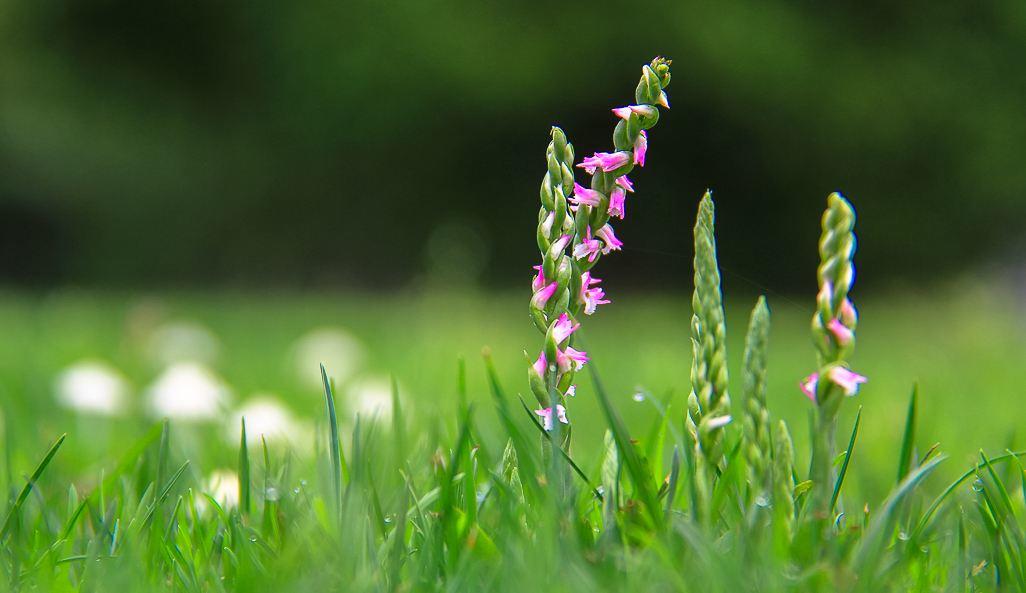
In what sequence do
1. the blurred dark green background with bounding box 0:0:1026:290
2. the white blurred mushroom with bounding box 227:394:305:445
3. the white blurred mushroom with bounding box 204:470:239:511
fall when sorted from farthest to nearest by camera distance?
the blurred dark green background with bounding box 0:0:1026:290
the white blurred mushroom with bounding box 227:394:305:445
the white blurred mushroom with bounding box 204:470:239:511

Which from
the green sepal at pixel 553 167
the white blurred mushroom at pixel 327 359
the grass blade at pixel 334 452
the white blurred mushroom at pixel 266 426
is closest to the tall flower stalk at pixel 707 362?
the green sepal at pixel 553 167

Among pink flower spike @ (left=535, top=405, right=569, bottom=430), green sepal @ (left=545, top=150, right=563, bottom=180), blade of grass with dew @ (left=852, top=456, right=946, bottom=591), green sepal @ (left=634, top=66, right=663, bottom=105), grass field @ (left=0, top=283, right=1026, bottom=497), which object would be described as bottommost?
grass field @ (left=0, top=283, right=1026, bottom=497)

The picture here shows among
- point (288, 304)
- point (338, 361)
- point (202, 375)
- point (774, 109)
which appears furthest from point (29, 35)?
point (202, 375)

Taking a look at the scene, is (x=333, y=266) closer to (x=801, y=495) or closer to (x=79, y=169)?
(x=79, y=169)

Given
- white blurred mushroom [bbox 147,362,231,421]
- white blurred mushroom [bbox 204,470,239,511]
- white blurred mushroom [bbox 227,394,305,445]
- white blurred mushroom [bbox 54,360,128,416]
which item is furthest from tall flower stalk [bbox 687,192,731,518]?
white blurred mushroom [bbox 54,360,128,416]

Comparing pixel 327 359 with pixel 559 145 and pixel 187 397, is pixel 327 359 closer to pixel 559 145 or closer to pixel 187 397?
pixel 187 397

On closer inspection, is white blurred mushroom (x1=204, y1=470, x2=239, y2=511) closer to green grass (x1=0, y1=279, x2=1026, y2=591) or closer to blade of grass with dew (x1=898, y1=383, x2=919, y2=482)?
green grass (x1=0, y1=279, x2=1026, y2=591)

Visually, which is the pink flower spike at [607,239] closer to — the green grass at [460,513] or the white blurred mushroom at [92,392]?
the green grass at [460,513]
